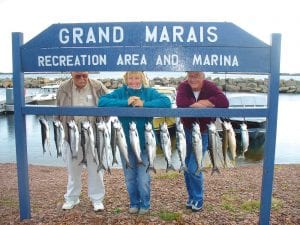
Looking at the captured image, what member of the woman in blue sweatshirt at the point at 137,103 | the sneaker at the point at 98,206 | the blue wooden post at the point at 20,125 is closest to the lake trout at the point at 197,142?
the woman in blue sweatshirt at the point at 137,103

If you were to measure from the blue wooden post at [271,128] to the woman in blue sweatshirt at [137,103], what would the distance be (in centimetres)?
135

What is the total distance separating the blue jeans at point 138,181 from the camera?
5633mm

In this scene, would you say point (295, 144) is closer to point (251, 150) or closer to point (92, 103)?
point (251, 150)

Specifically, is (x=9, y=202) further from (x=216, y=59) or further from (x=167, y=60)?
(x=216, y=59)

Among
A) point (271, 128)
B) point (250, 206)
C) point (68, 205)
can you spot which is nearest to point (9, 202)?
point (68, 205)

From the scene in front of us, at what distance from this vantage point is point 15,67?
17.7 ft

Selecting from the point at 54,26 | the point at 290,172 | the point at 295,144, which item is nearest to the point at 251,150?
the point at 295,144

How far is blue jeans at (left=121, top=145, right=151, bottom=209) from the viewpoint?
5.63 metres

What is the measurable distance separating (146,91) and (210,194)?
2.70m

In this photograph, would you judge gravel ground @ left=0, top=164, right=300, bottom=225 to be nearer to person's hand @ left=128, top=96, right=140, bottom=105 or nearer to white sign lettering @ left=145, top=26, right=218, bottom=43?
person's hand @ left=128, top=96, right=140, bottom=105

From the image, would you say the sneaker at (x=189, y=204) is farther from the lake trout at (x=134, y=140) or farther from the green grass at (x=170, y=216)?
the lake trout at (x=134, y=140)

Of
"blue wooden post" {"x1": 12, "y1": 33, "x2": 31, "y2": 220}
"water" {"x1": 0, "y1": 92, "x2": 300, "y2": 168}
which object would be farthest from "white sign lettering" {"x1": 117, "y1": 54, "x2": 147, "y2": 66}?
"water" {"x1": 0, "y1": 92, "x2": 300, "y2": 168}

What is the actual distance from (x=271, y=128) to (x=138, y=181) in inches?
79.5

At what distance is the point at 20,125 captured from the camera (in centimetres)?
551
